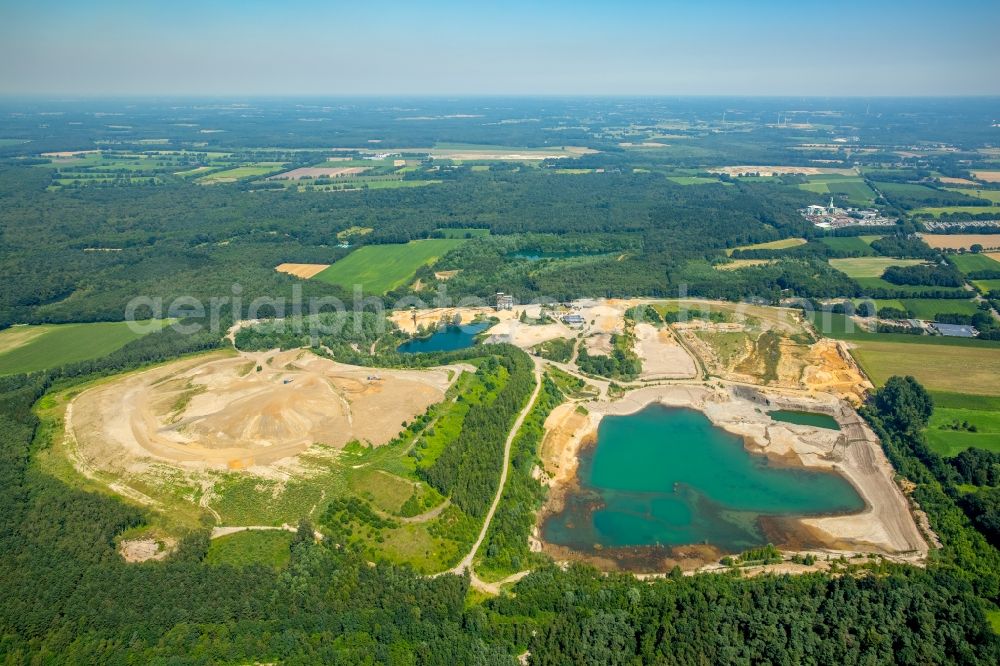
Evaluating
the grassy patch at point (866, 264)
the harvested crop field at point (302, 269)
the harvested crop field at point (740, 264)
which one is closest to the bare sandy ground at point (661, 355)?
the harvested crop field at point (740, 264)

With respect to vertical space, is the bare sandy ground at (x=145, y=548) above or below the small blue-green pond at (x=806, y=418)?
below

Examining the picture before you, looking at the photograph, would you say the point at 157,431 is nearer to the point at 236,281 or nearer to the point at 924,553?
the point at 236,281

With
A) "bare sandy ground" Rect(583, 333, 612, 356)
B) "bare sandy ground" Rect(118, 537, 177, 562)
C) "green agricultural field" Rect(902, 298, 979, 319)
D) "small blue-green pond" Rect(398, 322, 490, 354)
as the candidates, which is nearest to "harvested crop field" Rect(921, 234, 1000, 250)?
"green agricultural field" Rect(902, 298, 979, 319)

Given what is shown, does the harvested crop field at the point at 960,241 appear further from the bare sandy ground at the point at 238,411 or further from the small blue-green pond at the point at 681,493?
the bare sandy ground at the point at 238,411

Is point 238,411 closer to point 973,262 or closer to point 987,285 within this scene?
point 987,285

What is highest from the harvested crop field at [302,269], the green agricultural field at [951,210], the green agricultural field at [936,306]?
the green agricultural field at [951,210]

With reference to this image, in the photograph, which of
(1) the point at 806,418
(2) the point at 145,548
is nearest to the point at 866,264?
(1) the point at 806,418
